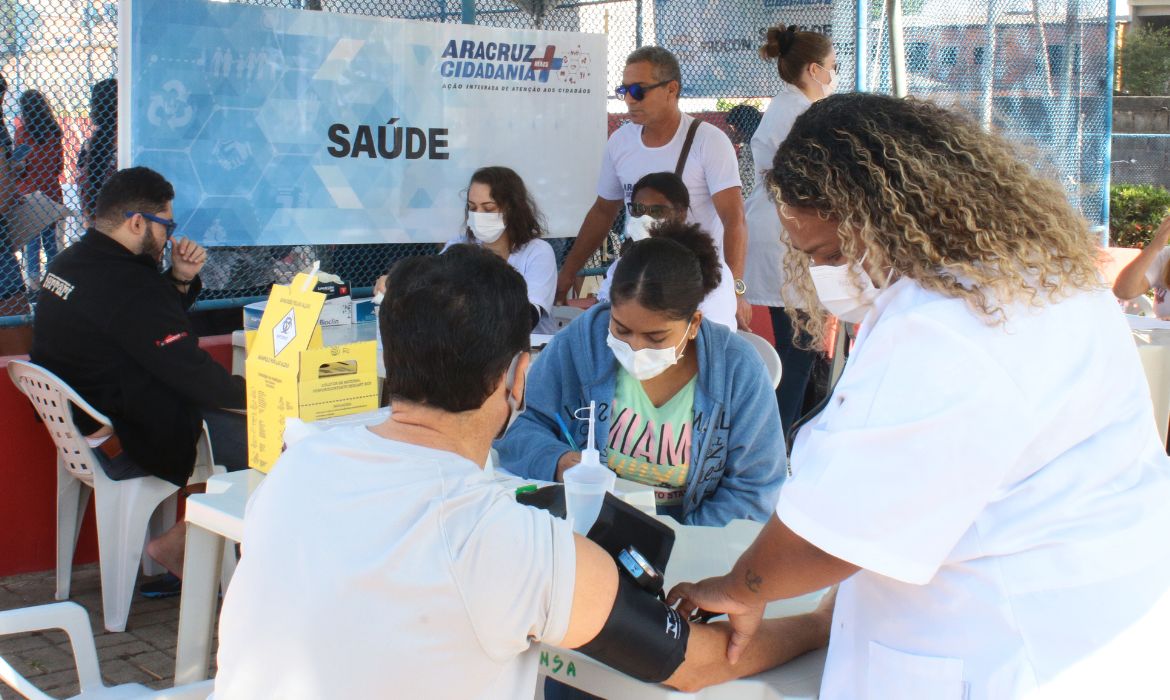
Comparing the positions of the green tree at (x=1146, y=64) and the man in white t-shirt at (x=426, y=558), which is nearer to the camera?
the man in white t-shirt at (x=426, y=558)

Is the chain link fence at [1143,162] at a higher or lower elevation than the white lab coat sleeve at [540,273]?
higher

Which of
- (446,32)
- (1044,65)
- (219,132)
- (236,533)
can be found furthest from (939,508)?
(1044,65)

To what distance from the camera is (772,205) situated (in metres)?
5.12

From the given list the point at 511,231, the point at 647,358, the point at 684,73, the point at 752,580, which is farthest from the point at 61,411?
the point at 684,73

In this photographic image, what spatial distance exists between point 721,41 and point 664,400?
475cm

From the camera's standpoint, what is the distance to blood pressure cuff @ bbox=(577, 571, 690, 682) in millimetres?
1535

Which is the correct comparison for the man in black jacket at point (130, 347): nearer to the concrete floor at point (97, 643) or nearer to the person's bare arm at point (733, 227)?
the concrete floor at point (97, 643)

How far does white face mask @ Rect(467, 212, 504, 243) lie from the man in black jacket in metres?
1.32

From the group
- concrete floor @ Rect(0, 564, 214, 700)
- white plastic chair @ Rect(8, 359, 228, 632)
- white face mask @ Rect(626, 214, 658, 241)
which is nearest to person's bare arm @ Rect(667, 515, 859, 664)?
concrete floor @ Rect(0, 564, 214, 700)

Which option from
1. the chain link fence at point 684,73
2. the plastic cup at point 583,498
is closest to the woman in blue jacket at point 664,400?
the plastic cup at point 583,498

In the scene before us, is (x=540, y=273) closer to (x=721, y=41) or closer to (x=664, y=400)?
(x=664, y=400)

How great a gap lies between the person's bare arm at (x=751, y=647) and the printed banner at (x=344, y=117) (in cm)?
365

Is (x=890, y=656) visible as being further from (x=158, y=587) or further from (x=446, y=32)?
(x=446, y=32)

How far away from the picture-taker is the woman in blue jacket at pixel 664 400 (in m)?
2.71
